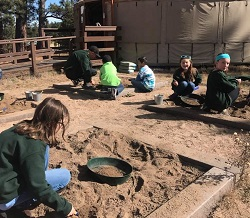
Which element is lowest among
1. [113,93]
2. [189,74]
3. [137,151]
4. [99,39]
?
[137,151]

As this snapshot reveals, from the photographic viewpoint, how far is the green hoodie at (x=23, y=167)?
6.89 ft

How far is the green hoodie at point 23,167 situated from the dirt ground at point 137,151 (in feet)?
1.97

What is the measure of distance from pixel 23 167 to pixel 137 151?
2120 mm

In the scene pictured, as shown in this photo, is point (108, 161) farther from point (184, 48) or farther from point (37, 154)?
point (184, 48)

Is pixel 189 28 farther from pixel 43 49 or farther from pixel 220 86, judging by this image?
pixel 220 86

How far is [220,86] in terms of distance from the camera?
5250 mm

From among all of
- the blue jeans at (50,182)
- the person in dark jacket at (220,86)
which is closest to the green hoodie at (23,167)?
the blue jeans at (50,182)

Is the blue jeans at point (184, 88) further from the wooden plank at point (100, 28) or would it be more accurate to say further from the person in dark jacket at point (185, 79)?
the wooden plank at point (100, 28)

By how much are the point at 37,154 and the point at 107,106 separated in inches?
181

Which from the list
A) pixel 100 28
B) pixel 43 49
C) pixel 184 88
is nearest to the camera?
pixel 184 88

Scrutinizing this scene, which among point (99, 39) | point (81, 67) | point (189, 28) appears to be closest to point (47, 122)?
point (81, 67)

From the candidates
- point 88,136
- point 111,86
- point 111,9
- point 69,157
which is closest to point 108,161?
point 69,157

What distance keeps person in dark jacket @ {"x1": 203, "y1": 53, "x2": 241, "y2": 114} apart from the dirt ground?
1.31 feet

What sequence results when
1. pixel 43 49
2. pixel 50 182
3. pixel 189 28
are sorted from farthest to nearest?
1. pixel 43 49
2. pixel 189 28
3. pixel 50 182
